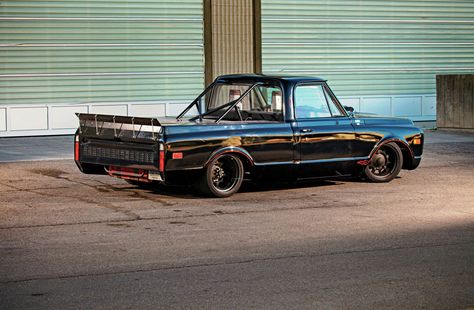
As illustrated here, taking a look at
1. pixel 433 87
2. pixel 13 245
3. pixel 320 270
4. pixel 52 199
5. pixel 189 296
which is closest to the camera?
pixel 189 296

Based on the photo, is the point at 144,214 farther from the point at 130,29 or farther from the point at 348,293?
the point at 130,29

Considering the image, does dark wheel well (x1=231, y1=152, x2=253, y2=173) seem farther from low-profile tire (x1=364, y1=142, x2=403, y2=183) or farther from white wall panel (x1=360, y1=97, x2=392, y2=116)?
white wall panel (x1=360, y1=97, x2=392, y2=116)

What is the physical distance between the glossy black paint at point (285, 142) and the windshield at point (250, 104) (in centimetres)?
10

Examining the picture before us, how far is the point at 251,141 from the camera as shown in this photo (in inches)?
538

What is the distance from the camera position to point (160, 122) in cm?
1364

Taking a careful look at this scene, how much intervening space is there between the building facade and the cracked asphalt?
28.2ft

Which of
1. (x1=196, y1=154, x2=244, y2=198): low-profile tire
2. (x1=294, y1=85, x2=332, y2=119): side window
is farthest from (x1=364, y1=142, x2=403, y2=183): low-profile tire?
(x1=196, y1=154, x2=244, y2=198): low-profile tire

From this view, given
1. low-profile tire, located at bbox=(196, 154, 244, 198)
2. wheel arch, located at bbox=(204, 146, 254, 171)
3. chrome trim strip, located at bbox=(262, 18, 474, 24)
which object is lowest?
low-profile tire, located at bbox=(196, 154, 244, 198)

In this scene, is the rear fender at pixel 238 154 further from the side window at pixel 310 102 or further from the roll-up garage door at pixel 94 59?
the roll-up garage door at pixel 94 59

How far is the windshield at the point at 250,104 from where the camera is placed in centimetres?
1430

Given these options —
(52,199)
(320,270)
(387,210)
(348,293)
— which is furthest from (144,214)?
(348,293)

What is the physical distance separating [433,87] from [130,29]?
8.24 meters

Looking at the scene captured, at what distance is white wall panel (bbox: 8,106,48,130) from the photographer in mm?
23578

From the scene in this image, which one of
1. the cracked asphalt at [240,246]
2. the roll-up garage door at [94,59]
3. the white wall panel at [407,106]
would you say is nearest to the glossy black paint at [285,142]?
the cracked asphalt at [240,246]
